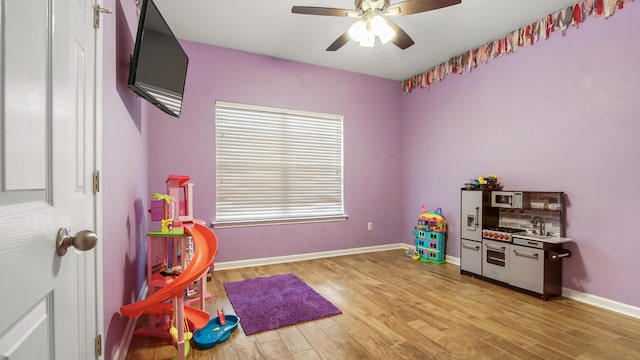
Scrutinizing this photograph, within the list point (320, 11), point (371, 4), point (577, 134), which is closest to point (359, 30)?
point (371, 4)

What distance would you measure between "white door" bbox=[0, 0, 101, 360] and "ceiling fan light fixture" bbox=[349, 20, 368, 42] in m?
2.00

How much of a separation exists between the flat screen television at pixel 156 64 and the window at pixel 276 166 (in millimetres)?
1318

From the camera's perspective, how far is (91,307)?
117 cm

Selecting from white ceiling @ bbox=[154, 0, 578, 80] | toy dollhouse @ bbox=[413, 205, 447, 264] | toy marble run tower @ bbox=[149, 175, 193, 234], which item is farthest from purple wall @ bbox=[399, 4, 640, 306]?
toy marble run tower @ bbox=[149, 175, 193, 234]

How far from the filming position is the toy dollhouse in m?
4.09

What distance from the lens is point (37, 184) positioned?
0.69 m

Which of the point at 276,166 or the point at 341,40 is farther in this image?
the point at 276,166

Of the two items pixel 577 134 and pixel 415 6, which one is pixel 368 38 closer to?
pixel 415 6

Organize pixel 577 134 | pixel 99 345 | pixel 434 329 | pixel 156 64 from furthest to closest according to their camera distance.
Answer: pixel 577 134 < pixel 434 329 < pixel 156 64 < pixel 99 345

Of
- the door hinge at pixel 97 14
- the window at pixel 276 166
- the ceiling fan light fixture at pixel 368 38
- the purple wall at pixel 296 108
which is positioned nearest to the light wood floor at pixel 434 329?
the purple wall at pixel 296 108

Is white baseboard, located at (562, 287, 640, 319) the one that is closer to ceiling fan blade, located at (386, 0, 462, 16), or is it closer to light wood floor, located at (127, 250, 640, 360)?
light wood floor, located at (127, 250, 640, 360)

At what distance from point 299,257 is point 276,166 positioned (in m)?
1.33

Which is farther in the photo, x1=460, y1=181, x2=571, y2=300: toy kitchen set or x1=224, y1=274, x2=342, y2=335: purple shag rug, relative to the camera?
x1=460, y1=181, x2=571, y2=300: toy kitchen set

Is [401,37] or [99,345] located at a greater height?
Result: [401,37]
